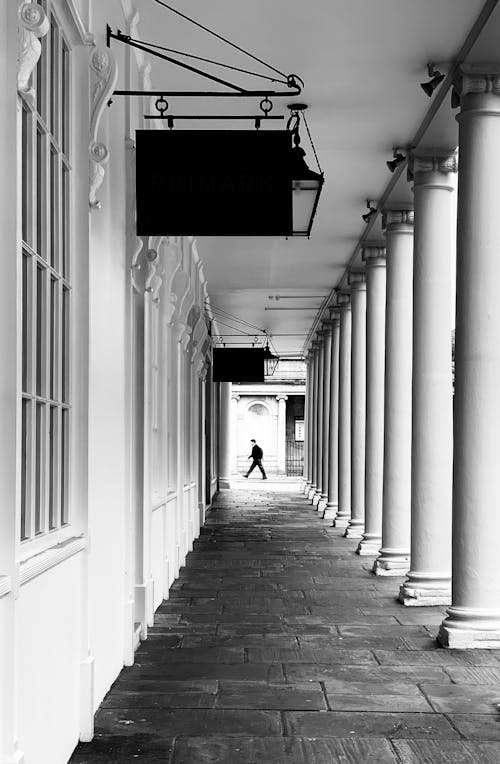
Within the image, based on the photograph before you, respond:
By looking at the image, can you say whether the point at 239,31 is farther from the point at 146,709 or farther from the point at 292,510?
the point at 292,510

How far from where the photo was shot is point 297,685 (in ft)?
21.7

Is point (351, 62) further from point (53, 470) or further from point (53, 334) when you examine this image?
point (53, 470)

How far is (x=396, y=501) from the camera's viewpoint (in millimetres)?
11992

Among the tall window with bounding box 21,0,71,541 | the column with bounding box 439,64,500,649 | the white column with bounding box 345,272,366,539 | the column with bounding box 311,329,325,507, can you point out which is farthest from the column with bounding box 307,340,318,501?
the tall window with bounding box 21,0,71,541

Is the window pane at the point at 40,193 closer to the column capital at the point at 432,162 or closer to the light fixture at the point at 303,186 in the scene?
the light fixture at the point at 303,186

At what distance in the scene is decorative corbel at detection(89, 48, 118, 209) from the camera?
5.52m

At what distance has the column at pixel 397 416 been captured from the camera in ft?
39.3

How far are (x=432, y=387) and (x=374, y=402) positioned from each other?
418cm

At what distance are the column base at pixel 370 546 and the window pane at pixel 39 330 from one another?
10.2 meters

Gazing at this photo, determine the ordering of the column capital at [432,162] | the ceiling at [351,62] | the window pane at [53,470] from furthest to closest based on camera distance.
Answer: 1. the column capital at [432,162]
2. the ceiling at [351,62]
3. the window pane at [53,470]

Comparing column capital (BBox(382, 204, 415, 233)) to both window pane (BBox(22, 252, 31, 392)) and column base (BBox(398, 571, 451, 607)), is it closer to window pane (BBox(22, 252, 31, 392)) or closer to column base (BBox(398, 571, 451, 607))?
column base (BBox(398, 571, 451, 607))

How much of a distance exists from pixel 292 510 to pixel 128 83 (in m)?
17.4

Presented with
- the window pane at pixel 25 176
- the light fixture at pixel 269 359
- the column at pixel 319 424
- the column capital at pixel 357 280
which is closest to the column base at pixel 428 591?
the window pane at pixel 25 176

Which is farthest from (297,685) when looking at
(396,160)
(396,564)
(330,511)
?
(330,511)
